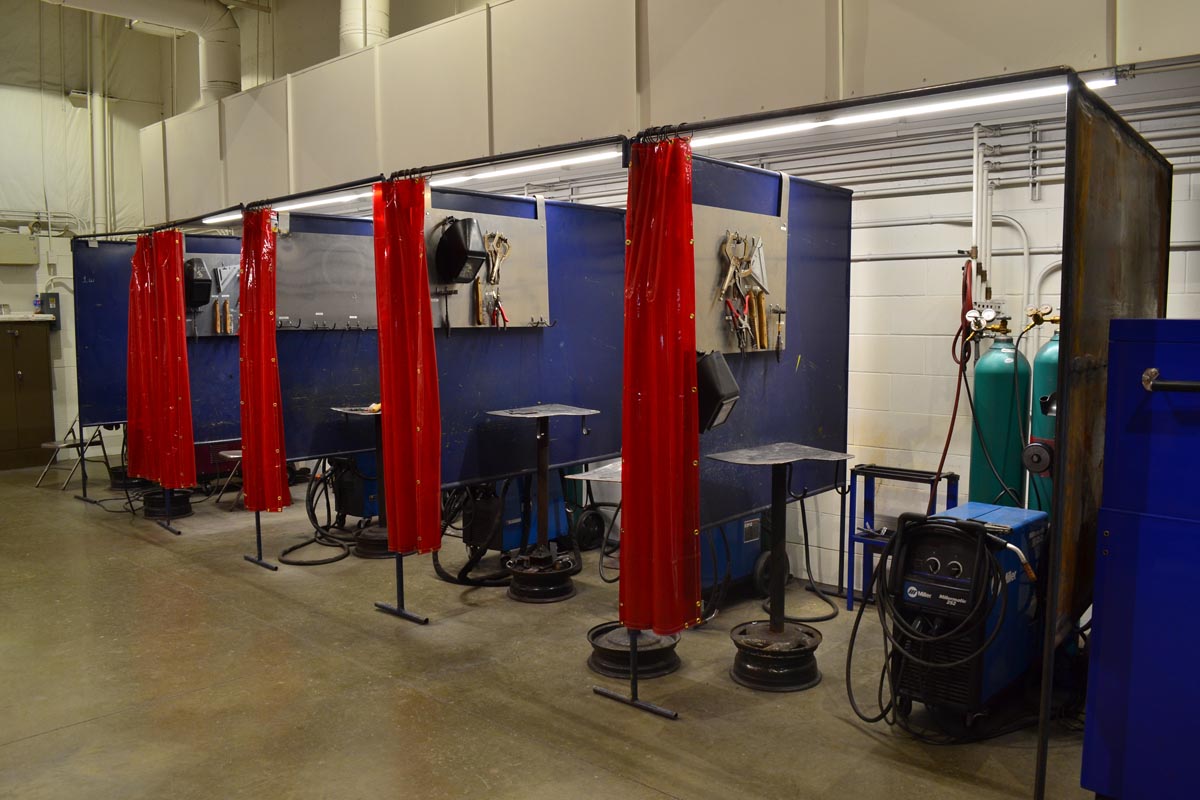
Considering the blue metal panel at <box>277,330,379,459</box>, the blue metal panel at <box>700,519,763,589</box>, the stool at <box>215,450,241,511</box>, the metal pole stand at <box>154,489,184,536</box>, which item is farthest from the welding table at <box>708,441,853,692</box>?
the stool at <box>215,450,241,511</box>

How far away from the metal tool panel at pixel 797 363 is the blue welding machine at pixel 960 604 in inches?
36.3

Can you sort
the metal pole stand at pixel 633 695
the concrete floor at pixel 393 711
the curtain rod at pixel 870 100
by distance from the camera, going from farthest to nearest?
the metal pole stand at pixel 633 695 < the concrete floor at pixel 393 711 < the curtain rod at pixel 870 100

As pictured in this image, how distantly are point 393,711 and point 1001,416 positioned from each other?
3030mm

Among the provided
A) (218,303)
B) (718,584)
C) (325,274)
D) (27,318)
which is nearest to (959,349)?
(718,584)

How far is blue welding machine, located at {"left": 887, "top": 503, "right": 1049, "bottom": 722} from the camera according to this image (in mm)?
3180

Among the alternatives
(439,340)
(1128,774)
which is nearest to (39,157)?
(439,340)

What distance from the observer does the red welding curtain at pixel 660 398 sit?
3.38m

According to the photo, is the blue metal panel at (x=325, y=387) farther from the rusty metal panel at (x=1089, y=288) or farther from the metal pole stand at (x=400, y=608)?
the rusty metal panel at (x=1089, y=288)

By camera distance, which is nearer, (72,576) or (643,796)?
(643,796)

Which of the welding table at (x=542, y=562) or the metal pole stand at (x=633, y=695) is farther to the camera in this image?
the welding table at (x=542, y=562)

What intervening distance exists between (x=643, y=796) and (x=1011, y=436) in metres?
2.46

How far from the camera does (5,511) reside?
7473 mm

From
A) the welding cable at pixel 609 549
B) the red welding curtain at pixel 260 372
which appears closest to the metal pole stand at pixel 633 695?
the welding cable at pixel 609 549

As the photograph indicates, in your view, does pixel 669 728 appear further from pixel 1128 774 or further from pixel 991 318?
pixel 991 318
